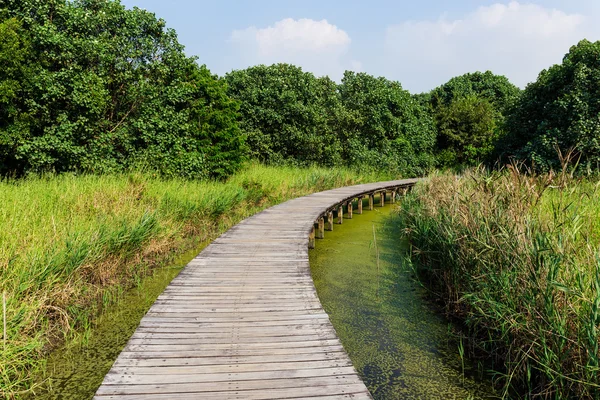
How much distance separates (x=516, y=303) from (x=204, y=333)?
9.44 ft

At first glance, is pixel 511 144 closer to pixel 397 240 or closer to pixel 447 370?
pixel 397 240

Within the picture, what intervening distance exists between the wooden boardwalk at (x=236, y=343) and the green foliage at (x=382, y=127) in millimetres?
18392

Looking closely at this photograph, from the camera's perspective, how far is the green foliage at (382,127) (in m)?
23.2

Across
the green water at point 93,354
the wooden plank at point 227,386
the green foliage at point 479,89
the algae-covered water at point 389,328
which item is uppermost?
the green foliage at point 479,89

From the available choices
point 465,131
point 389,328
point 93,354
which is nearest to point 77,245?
point 93,354

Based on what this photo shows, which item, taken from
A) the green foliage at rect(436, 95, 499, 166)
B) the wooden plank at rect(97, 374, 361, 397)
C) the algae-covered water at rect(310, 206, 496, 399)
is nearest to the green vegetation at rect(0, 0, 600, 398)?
the green foliage at rect(436, 95, 499, 166)

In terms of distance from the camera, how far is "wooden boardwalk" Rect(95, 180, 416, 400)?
2.56 meters

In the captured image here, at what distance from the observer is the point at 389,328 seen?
475cm

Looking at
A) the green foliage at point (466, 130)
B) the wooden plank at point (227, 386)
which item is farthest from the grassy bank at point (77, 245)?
the green foliage at point (466, 130)

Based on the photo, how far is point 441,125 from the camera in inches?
1059

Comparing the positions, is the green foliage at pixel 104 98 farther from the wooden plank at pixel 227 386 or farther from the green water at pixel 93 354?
the wooden plank at pixel 227 386

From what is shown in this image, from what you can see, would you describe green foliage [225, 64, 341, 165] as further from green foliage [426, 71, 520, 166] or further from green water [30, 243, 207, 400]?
green water [30, 243, 207, 400]

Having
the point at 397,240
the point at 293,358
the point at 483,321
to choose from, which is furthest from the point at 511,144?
the point at 293,358

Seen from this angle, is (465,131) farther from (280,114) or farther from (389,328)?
(389,328)
